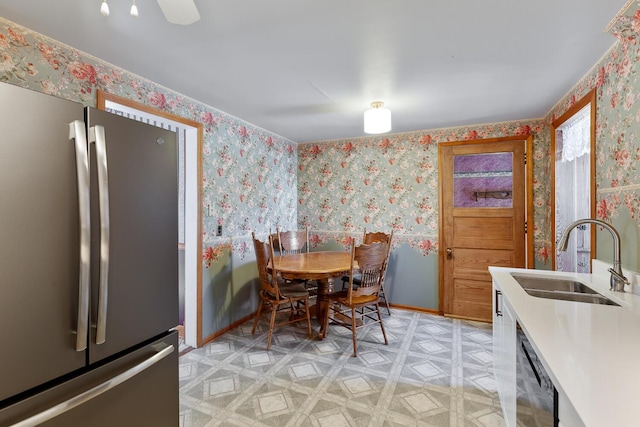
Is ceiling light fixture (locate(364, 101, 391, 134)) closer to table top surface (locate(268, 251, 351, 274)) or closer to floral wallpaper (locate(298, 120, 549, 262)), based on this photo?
table top surface (locate(268, 251, 351, 274))

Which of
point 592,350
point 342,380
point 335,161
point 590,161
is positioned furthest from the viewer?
point 335,161

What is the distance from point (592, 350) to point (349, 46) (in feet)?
5.84

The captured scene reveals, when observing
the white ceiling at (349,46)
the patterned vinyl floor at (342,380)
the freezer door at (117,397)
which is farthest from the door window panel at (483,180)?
the freezer door at (117,397)

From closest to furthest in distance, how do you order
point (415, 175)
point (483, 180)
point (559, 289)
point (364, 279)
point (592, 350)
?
1. point (592, 350)
2. point (559, 289)
3. point (364, 279)
4. point (483, 180)
5. point (415, 175)

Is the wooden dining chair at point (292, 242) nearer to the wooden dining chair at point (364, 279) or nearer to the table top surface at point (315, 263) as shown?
the table top surface at point (315, 263)

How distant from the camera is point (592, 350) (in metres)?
0.98

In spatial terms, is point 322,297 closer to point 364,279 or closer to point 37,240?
point 364,279

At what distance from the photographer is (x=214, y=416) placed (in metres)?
1.94

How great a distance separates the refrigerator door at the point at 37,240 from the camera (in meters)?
0.96

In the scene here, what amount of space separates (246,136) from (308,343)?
2.28 m

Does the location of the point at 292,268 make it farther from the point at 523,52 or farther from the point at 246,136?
the point at 523,52

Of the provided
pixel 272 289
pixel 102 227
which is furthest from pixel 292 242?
pixel 102 227

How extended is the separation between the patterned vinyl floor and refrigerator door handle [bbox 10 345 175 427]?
817mm

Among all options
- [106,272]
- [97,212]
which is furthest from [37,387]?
[97,212]
